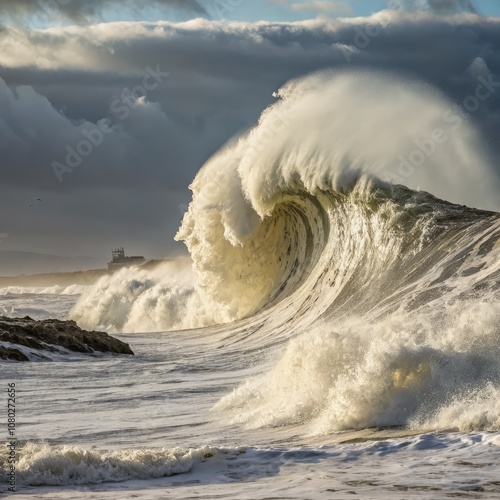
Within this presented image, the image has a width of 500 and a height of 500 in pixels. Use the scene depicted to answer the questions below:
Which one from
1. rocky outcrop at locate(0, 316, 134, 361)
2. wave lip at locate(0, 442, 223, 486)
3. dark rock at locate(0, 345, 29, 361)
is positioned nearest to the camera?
wave lip at locate(0, 442, 223, 486)

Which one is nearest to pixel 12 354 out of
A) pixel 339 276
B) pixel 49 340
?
pixel 49 340

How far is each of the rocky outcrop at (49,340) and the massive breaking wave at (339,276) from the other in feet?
10.8

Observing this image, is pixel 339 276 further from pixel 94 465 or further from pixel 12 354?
pixel 94 465

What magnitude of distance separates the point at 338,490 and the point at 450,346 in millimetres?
3981

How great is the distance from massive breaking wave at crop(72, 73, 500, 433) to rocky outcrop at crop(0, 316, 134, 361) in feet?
10.8

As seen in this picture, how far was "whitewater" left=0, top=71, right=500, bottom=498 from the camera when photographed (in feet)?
26.0

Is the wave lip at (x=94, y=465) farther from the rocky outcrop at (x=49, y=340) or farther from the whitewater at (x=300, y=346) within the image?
the rocky outcrop at (x=49, y=340)

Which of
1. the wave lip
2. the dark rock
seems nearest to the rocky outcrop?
the dark rock

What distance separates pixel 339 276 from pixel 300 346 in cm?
1076

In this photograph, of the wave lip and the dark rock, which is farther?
the dark rock

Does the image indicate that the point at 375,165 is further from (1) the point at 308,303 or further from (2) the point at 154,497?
(2) the point at 154,497

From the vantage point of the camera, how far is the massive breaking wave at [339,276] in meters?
10.1

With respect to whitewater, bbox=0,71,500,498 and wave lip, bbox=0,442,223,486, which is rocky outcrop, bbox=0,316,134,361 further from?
wave lip, bbox=0,442,223,486

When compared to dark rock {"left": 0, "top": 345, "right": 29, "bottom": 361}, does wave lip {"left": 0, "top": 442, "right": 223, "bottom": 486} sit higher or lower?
lower
